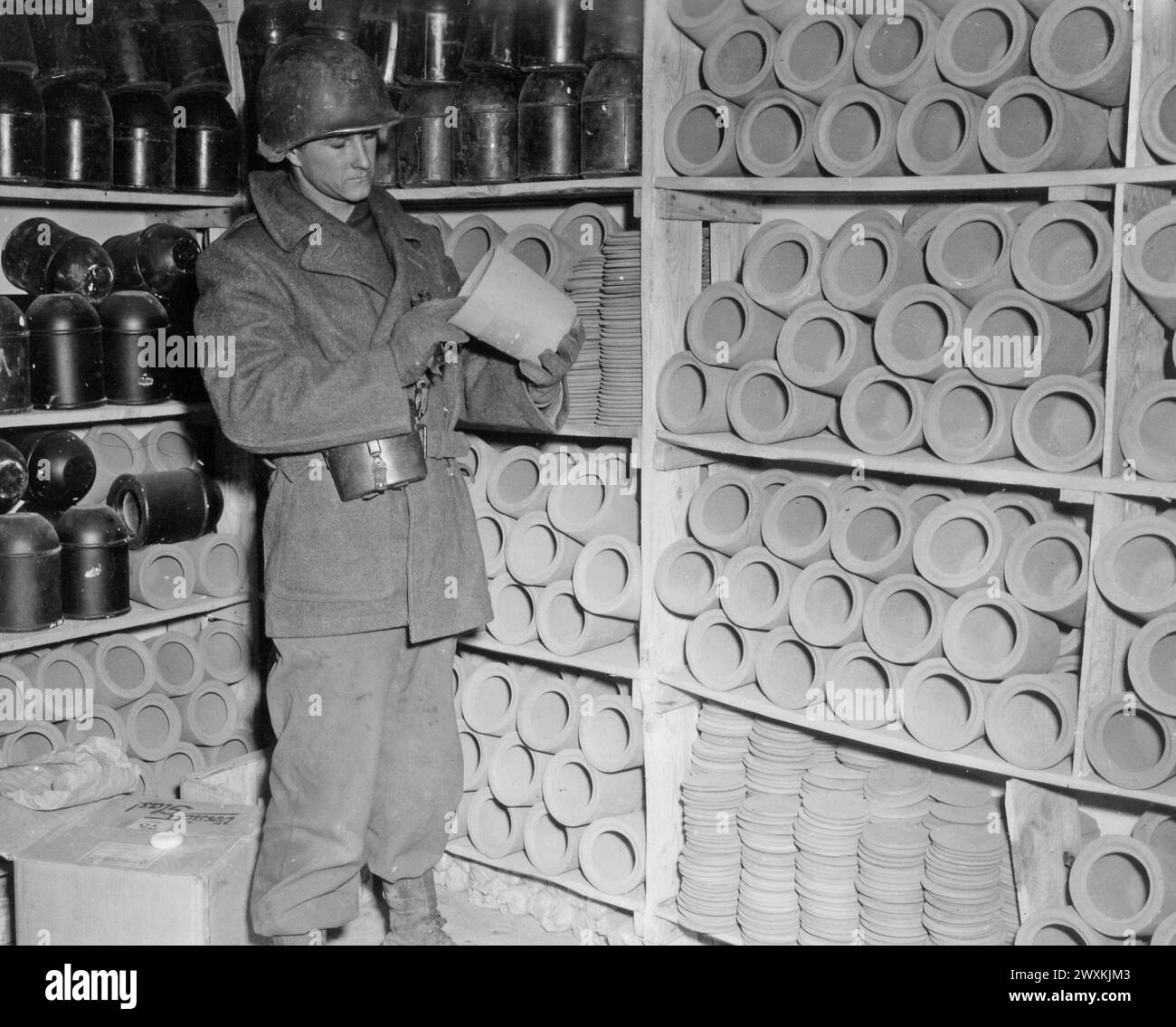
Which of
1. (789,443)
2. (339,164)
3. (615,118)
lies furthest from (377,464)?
(615,118)

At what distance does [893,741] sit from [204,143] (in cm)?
291

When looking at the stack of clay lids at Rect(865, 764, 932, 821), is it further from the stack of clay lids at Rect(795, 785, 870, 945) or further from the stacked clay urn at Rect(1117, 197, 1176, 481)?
the stacked clay urn at Rect(1117, 197, 1176, 481)

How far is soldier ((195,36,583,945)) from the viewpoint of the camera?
115 inches

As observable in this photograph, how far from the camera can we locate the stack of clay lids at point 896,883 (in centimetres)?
324

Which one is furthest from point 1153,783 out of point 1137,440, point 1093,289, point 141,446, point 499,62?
point 141,446

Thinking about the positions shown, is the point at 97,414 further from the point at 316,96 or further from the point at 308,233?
the point at 316,96

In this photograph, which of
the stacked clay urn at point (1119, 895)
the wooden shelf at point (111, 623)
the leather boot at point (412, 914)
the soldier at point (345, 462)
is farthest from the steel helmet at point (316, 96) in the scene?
the stacked clay urn at point (1119, 895)

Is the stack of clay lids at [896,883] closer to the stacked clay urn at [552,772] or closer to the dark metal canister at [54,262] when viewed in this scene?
the stacked clay urn at [552,772]

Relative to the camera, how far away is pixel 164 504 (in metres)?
4.18

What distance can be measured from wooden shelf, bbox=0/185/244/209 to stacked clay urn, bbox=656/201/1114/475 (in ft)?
6.13

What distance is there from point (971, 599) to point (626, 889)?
53.8 inches

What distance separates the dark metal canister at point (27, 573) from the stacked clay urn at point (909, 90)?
87.2 inches

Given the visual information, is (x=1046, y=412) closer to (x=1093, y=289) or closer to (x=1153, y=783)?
(x=1093, y=289)

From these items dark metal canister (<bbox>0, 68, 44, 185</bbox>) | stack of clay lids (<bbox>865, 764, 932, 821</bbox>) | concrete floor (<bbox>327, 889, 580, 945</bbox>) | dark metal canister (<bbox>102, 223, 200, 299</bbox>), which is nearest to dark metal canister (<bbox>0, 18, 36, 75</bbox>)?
dark metal canister (<bbox>0, 68, 44, 185</bbox>)
